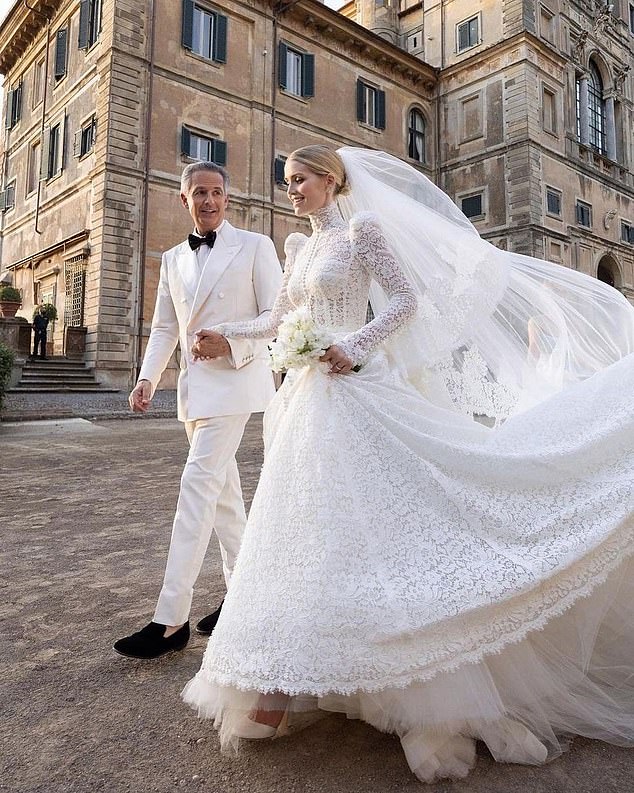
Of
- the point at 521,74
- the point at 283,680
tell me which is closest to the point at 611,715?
the point at 283,680

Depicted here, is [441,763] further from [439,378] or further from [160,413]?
[160,413]

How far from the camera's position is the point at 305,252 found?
2.48 metres

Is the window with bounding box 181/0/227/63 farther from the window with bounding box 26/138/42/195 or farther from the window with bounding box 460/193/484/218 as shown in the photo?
the window with bounding box 460/193/484/218

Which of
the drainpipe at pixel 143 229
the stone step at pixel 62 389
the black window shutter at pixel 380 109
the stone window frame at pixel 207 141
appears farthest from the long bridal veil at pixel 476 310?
the black window shutter at pixel 380 109

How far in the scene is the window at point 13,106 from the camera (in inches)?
875

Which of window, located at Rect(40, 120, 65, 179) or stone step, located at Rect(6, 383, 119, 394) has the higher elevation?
window, located at Rect(40, 120, 65, 179)

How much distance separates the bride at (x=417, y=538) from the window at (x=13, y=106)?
24288 mm

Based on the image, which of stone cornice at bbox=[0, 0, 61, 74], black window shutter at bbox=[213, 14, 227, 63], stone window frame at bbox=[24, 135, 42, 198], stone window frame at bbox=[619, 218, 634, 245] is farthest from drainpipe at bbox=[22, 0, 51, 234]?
stone window frame at bbox=[619, 218, 634, 245]

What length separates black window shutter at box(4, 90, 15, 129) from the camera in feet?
74.3

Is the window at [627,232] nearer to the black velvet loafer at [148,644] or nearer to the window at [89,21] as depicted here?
the window at [89,21]

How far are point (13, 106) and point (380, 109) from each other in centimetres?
1336

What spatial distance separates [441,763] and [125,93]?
1814 cm

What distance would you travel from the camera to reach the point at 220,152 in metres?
18.0

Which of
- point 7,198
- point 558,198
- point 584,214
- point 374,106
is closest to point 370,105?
point 374,106
